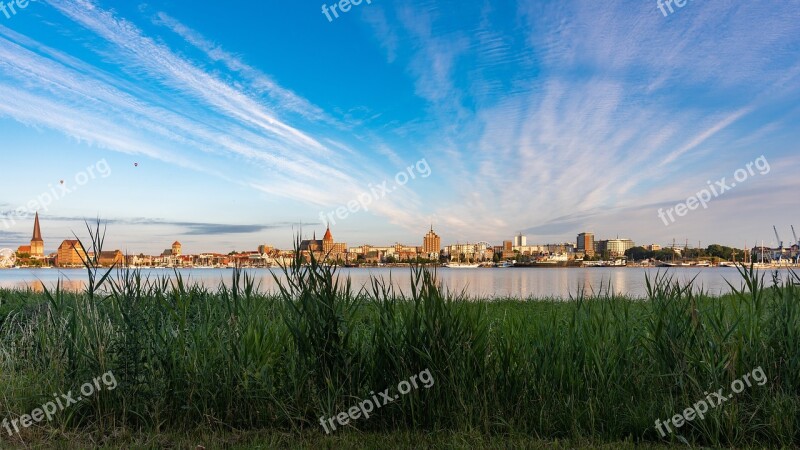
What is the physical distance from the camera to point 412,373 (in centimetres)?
465

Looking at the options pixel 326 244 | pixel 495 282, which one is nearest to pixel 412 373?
pixel 326 244

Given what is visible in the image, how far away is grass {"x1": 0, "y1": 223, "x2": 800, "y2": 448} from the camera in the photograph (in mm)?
4371

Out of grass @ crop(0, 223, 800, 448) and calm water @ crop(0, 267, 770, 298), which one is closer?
grass @ crop(0, 223, 800, 448)

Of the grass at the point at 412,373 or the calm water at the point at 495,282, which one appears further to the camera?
the calm water at the point at 495,282

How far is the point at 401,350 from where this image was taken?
4.72m

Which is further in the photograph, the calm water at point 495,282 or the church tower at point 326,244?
the calm water at point 495,282

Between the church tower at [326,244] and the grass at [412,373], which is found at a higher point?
the church tower at [326,244]

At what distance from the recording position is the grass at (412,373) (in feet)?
14.3

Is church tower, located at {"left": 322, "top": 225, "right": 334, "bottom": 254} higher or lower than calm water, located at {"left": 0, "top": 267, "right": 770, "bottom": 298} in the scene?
higher

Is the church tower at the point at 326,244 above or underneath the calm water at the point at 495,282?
above

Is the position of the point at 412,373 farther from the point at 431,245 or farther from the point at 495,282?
the point at 495,282

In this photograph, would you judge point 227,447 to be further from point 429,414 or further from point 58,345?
point 58,345

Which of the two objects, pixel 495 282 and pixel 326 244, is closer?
pixel 326 244

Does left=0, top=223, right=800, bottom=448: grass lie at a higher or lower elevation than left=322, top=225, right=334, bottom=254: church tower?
lower
